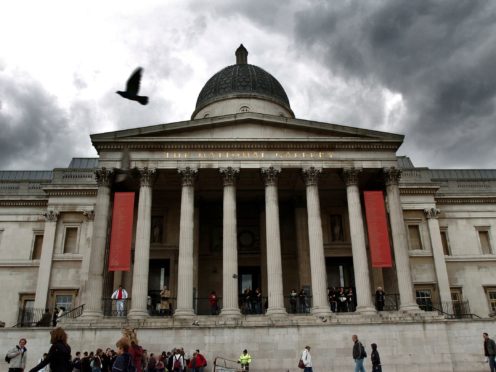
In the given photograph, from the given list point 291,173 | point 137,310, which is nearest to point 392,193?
point 291,173

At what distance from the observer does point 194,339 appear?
75.1ft

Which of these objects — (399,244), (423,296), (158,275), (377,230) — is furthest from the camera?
(423,296)

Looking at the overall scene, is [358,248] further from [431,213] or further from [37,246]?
[37,246]

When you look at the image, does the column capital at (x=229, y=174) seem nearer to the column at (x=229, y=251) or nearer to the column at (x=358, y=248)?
the column at (x=229, y=251)

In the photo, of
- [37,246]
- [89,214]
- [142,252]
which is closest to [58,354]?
[142,252]

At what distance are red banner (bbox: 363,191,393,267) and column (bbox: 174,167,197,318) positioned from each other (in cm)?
974

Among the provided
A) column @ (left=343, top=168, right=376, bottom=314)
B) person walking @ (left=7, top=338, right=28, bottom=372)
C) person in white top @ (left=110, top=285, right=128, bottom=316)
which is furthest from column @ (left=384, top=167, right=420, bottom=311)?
person walking @ (left=7, top=338, right=28, bottom=372)

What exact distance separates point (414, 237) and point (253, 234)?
1253cm

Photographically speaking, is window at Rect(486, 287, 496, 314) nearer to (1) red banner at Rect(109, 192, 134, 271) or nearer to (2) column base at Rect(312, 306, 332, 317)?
(2) column base at Rect(312, 306, 332, 317)

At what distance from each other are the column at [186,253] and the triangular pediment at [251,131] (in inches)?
93.7

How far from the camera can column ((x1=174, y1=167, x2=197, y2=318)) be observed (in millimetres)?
24234

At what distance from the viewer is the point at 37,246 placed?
35.5 meters

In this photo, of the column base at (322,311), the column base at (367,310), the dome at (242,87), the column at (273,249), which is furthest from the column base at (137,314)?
the dome at (242,87)

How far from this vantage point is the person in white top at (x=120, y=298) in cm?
2402
